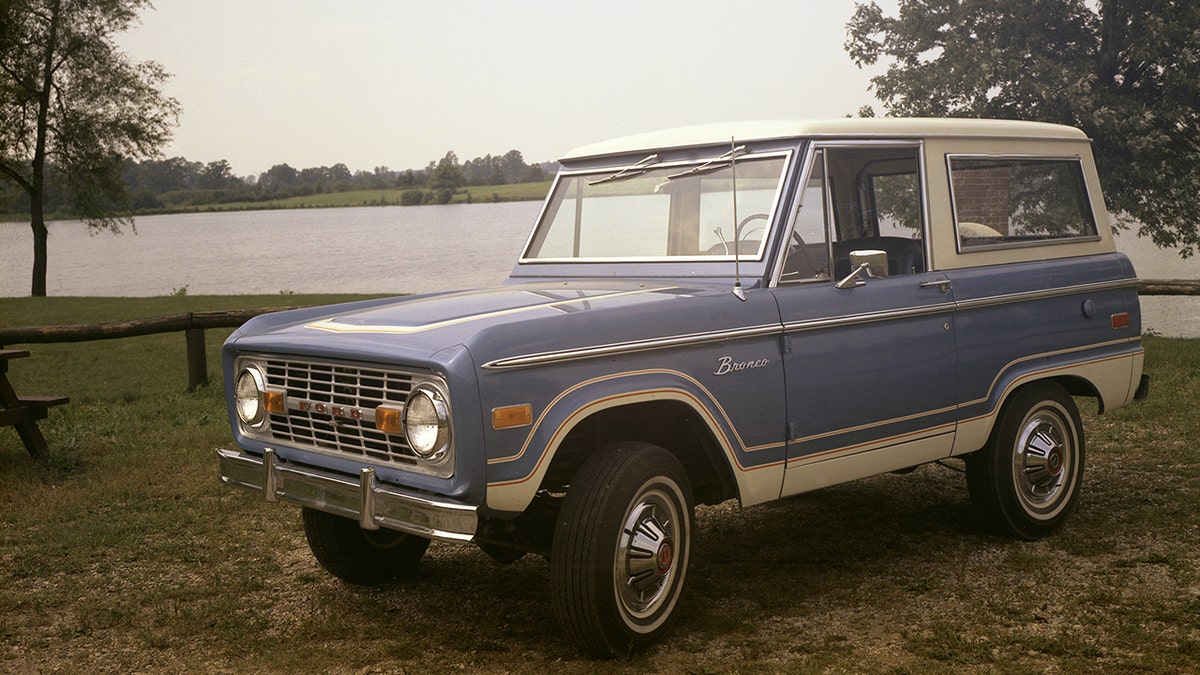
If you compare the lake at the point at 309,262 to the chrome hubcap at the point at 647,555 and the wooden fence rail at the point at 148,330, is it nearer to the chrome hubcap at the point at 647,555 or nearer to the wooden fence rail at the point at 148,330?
the wooden fence rail at the point at 148,330

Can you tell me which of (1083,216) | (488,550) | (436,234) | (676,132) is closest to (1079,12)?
(1083,216)

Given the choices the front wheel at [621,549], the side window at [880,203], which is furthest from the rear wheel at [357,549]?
the side window at [880,203]

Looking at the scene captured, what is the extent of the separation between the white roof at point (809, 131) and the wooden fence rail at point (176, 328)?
19.1ft

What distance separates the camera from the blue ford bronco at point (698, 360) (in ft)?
13.9

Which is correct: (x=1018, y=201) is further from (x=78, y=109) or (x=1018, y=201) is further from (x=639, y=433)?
(x=78, y=109)

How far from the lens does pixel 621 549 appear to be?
14.5 ft

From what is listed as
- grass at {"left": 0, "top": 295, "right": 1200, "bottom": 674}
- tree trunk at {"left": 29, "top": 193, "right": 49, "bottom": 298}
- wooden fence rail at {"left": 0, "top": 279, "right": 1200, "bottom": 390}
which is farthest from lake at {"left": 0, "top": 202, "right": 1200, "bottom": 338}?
grass at {"left": 0, "top": 295, "right": 1200, "bottom": 674}

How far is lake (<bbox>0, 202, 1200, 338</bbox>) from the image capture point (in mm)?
35188

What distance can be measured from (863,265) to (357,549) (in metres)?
2.83

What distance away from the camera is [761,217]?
5.28m

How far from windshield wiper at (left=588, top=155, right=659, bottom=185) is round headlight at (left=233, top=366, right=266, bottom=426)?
2.09 meters

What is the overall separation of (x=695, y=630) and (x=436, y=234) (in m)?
66.1

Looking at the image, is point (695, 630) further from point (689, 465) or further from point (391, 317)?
point (391, 317)

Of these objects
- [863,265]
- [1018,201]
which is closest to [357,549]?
[863,265]
